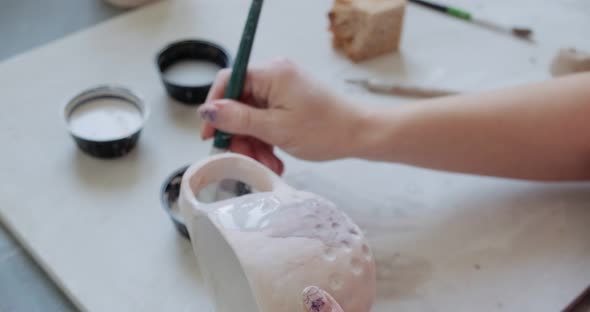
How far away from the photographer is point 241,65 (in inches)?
25.7

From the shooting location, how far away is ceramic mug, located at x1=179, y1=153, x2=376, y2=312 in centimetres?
46

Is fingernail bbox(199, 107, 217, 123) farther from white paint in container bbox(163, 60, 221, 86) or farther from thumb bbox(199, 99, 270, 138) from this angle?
white paint in container bbox(163, 60, 221, 86)

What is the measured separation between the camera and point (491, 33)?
0.94 m

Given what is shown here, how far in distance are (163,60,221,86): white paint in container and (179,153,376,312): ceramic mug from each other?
0.96 feet

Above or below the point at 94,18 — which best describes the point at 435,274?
below

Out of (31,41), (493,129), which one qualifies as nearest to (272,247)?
(493,129)

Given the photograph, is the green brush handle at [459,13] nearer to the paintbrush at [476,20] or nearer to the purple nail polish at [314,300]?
the paintbrush at [476,20]

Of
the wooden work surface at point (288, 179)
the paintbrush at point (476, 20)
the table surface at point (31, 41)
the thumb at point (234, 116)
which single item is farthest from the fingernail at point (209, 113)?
the paintbrush at point (476, 20)

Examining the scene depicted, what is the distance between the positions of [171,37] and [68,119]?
0.72 ft

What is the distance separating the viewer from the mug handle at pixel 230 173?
538 millimetres

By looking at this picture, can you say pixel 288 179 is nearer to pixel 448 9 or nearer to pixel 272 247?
pixel 272 247

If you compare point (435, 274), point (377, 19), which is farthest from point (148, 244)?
point (377, 19)

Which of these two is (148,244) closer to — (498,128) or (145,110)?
(145,110)

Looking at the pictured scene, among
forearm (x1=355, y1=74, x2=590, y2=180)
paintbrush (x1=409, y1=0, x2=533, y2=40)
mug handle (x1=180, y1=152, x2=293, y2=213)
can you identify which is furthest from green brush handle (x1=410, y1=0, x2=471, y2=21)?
mug handle (x1=180, y1=152, x2=293, y2=213)
